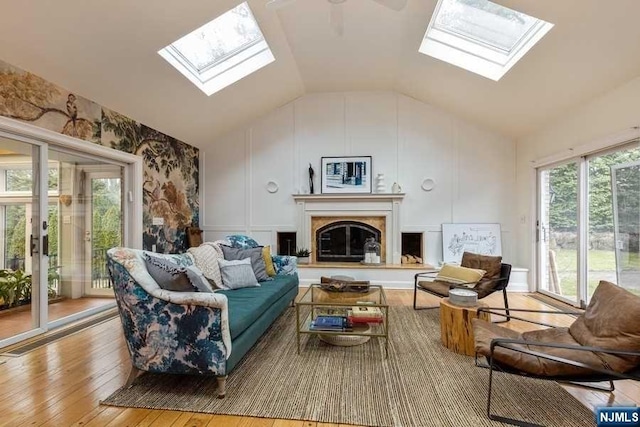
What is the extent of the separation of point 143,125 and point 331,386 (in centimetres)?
419

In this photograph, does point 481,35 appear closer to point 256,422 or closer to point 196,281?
point 196,281

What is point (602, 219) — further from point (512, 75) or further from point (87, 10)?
point (87, 10)

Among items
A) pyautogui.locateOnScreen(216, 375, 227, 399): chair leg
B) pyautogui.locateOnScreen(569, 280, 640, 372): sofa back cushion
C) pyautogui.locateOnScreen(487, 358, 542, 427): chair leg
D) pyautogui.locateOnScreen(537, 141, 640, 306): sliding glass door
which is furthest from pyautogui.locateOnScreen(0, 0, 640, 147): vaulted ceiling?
pyautogui.locateOnScreen(216, 375, 227, 399): chair leg

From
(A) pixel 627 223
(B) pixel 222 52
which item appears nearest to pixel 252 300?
(B) pixel 222 52

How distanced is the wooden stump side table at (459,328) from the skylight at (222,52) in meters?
3.70

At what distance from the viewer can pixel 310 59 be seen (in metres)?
4.47

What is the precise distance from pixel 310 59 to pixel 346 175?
6.57ft

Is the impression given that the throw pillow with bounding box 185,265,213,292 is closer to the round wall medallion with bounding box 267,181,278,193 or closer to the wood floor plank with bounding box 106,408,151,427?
the wood floor plank with bounding box 106,408,151,427

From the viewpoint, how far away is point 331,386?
213 cm

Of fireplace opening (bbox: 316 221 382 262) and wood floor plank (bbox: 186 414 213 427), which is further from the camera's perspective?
fireplace opening (bbox: 316 221 382 262)

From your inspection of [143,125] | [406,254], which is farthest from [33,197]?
[406,254]

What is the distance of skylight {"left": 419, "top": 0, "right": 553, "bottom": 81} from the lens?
3263 mm

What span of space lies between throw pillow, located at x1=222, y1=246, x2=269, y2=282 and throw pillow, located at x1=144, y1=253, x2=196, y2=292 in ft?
4.55

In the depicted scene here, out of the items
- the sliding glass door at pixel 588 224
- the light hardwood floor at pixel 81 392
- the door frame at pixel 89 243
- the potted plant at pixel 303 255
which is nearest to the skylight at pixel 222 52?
the door frame at pixel 89 243
